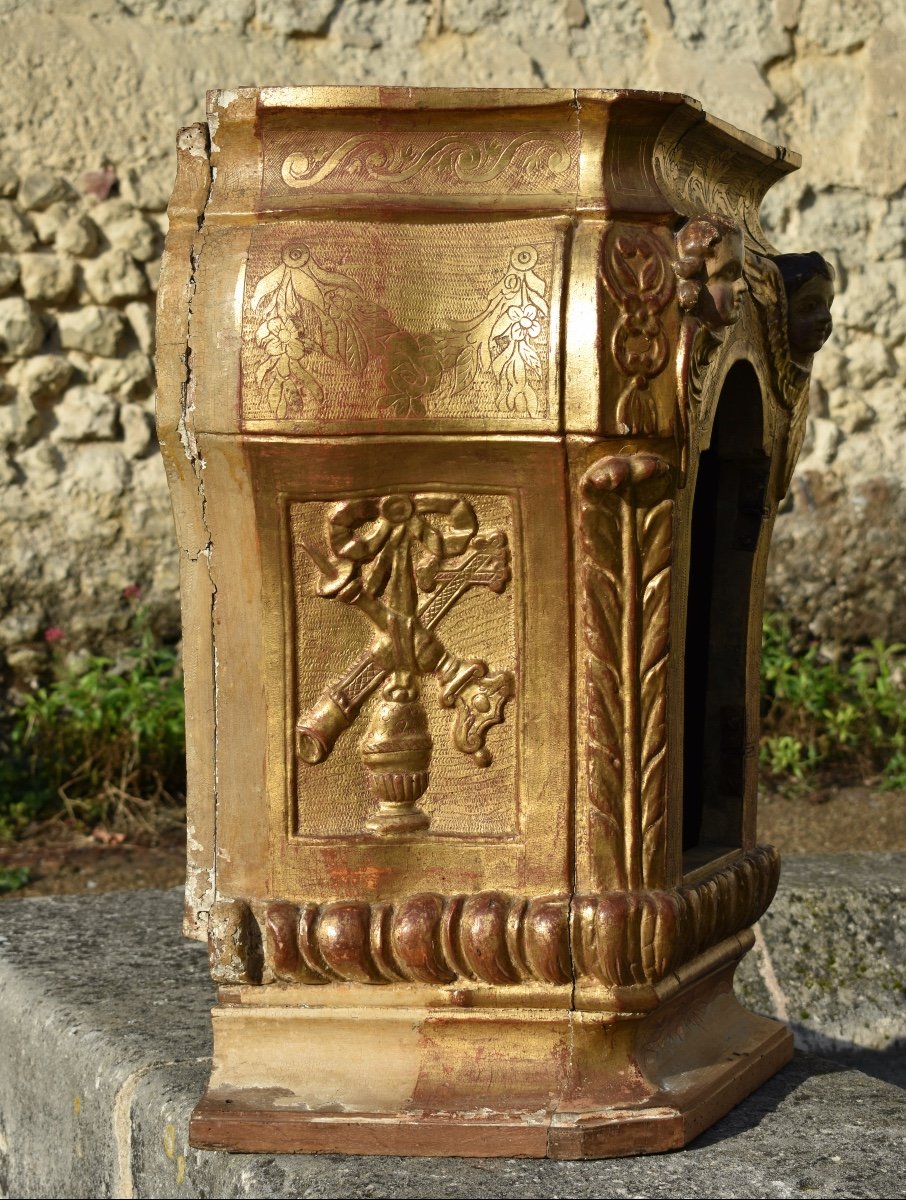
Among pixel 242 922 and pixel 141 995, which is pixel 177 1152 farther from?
pixel 141 995

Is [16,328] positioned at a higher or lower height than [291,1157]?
higher

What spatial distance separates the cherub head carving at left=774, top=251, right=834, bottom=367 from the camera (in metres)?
1.92

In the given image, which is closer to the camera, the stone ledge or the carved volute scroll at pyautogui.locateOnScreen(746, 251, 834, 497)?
the stone ledge

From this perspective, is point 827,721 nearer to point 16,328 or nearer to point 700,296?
point 16,328

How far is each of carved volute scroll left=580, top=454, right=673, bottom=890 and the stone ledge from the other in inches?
12.6

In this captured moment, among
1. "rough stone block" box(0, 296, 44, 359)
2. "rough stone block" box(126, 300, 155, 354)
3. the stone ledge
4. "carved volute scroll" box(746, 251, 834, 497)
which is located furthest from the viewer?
"rough stone block" box(126, 300, 155, 354)

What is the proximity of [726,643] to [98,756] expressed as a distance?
2.27 metres

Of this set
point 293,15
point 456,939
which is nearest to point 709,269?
point 456,939

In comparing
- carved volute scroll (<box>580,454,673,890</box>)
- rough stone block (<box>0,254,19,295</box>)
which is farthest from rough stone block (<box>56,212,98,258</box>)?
carved volute scroll (<box>580,454,673,890</box>)

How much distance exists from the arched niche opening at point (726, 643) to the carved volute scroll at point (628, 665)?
12.9 inches

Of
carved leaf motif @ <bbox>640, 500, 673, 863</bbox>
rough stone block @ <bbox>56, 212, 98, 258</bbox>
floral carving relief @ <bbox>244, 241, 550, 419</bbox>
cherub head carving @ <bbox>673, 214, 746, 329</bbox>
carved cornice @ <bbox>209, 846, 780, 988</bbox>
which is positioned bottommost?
carved cornice @ <bbox>209, 846, 780, 988</bbox>

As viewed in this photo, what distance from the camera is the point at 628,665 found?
1.66 metres

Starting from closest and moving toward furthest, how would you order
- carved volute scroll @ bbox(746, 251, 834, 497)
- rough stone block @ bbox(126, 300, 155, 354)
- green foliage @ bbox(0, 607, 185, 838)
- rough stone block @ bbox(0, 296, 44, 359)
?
carved volute scroll @ bbox(746, 251, 834, 497)
green foliage @ bbox(0, 607, 185, 838)
rough stone block @ bbox(0, 296, 44, 359)
rough stone block @ bbox(126, 300, 155, 354)

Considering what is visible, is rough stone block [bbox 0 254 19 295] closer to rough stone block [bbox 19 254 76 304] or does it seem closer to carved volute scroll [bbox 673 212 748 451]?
rough stone block [bbox 19 254 76 304]
